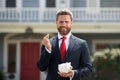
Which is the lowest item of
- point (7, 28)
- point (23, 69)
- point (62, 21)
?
point (23, 69)

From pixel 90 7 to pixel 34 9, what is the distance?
264 cm

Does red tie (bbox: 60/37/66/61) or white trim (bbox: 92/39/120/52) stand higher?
red tie (bbox: 60/37/66/61)

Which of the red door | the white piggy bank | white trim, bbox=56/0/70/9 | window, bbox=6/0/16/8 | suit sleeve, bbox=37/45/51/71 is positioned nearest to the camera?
the white piggy bank

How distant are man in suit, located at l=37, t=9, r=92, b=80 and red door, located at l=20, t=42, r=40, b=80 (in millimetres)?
18128

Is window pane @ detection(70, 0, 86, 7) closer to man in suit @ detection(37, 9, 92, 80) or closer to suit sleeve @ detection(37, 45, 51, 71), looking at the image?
man in suit @ detection(37, 9, 92, 80)

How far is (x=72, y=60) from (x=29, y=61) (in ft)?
60.3

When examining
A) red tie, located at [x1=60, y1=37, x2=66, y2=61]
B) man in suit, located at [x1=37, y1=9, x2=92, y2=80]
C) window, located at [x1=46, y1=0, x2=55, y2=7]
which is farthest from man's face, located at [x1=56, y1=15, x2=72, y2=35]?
window, located at [x1=46, y1=0, x2=55, y2=7]

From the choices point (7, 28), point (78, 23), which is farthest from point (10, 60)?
point (78, 23)

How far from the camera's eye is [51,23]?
838 inches

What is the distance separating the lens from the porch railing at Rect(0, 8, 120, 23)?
2150 cm

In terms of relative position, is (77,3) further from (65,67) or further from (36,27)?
(65,67)

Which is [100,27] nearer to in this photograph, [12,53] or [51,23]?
[51,23]

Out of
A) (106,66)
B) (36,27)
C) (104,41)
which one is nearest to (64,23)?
(106,66)

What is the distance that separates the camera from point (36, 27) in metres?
21.5
